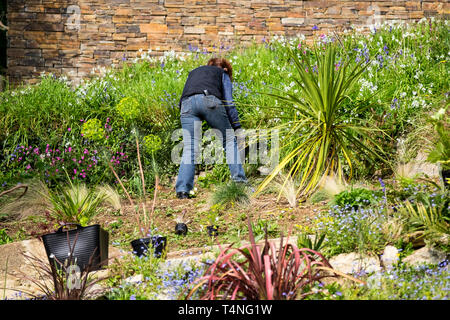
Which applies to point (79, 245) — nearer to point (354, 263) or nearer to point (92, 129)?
point (92, 129)

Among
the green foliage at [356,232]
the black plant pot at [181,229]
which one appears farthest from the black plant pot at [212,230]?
the green foliage at [356,232]

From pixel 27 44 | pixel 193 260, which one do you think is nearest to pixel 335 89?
pixel 193 260

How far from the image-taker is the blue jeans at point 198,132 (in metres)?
5.58

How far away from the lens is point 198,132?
5.73 meters

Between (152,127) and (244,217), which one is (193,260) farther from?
(152,127)

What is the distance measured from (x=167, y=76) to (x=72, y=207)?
3.82 metres

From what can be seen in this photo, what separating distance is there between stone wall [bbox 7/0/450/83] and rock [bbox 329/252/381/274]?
6537mm

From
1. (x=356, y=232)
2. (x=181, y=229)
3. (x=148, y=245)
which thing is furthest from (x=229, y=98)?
(x=356, y=232)

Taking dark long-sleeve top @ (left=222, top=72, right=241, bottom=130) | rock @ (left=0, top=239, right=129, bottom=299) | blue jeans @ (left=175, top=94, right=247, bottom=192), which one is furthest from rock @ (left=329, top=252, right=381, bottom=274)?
dark long-sleeve top @ (left=222, top=72, right=241, bottom=130)

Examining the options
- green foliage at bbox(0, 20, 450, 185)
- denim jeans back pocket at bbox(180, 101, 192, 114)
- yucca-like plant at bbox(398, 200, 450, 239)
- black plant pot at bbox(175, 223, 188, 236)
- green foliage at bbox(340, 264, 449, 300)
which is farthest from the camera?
green foliage at bbox(0, 20, 450, 185)

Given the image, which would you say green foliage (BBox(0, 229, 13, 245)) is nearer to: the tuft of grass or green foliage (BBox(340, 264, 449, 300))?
the tuft of grass

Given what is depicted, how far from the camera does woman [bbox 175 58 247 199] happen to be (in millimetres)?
5578

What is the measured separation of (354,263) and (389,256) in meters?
0.23
